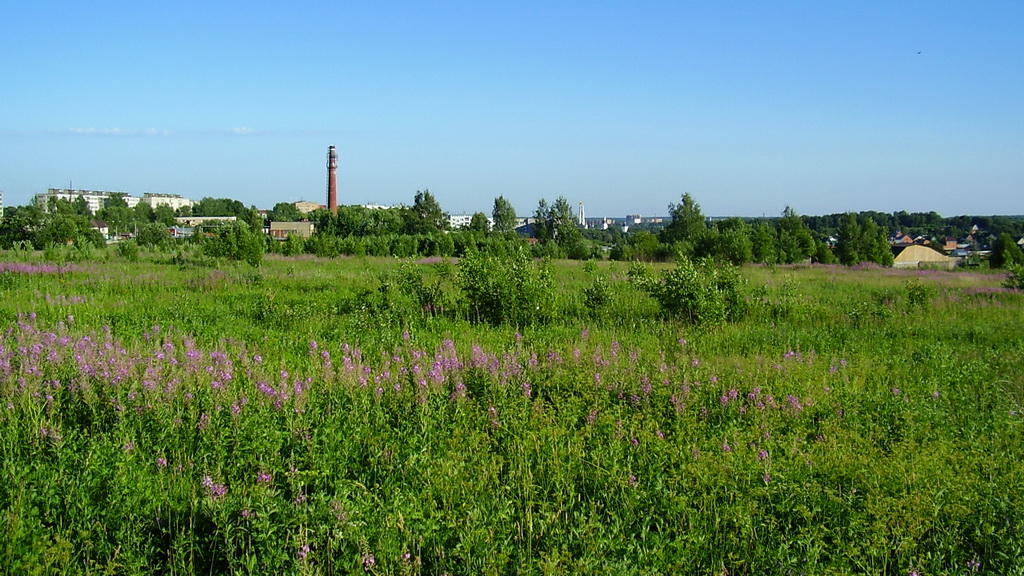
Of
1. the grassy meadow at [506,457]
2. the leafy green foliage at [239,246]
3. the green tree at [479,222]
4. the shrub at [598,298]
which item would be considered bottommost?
the grassy meadow at [506,457]

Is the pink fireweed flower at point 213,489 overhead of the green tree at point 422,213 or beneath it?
beneath

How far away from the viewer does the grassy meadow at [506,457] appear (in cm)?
366

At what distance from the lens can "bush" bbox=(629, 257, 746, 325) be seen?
11883 millimetres

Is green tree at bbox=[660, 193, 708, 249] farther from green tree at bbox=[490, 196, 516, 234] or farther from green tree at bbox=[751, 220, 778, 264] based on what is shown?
green tree at bbox=[490, 196, 516, 234]

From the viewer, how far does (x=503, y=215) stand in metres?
75.4

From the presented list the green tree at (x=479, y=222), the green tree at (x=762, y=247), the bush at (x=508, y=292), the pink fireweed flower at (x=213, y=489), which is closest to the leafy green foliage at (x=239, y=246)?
the bush at (x=508, y=292)

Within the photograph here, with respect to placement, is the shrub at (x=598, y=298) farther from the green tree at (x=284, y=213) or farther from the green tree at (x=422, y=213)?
the green tree at (x=284, y=213)

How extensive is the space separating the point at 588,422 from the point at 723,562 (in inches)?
86.6

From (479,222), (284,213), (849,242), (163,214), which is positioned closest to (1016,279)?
(849,242)

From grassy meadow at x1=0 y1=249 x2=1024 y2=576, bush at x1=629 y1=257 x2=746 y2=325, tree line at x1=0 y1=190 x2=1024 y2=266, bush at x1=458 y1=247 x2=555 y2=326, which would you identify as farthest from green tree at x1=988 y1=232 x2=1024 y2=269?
bush at x1=458 y1=247 x2=555 y2=326

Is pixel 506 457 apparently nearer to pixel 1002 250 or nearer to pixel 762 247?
pixel 762 247

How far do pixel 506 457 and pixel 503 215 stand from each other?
70.9m

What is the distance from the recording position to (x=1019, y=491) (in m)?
4.55

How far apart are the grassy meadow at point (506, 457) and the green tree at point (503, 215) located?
216ft
